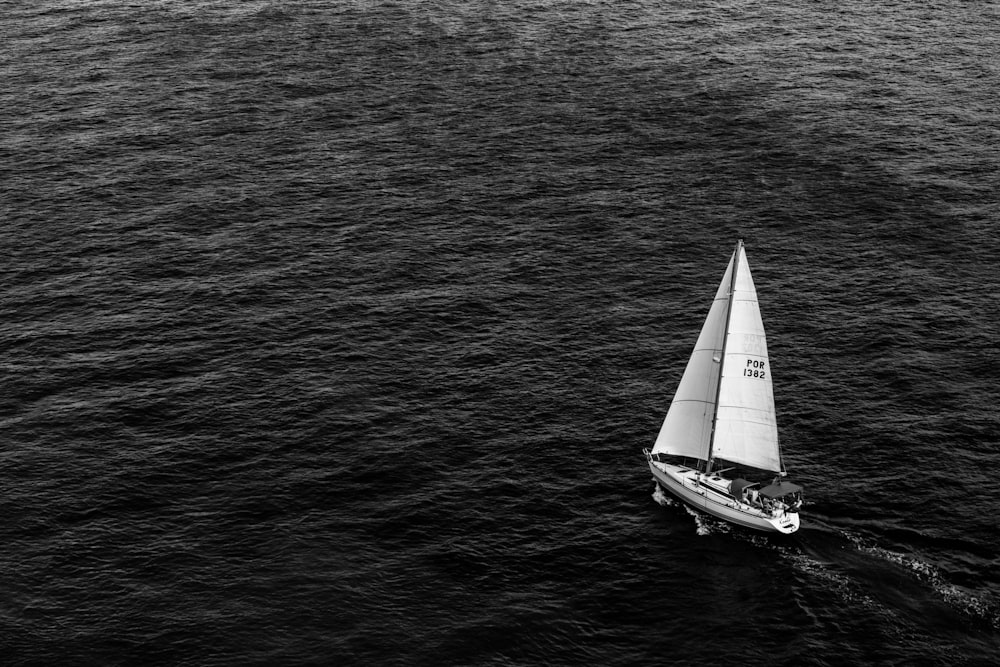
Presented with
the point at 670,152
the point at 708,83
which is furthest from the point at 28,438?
the point at 708,83

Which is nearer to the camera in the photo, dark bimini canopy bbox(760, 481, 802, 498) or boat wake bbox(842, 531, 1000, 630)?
boat wake bbox(842, 531, 1000, 630)

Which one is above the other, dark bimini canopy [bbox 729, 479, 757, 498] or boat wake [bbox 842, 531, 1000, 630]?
dark bimini canopy [bbox 729, 479, 757, 498]

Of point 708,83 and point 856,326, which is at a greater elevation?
point 708,83

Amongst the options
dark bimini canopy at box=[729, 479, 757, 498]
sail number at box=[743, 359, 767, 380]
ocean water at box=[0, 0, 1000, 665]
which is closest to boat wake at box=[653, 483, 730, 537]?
ocean water at box=[0, 0, 1000, 665]

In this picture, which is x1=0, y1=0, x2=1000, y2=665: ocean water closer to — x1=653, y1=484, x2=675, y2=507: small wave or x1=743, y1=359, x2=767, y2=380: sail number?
x1=653, y1=484, x2=675, y2=507: small wave

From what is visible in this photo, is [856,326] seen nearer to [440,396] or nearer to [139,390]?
[440,396]

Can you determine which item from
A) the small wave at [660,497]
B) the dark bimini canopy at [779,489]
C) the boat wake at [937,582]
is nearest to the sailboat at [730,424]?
the dark bimini canopy at [779,489]

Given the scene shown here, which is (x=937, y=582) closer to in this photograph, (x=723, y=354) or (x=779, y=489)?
(x=779, y=489)
